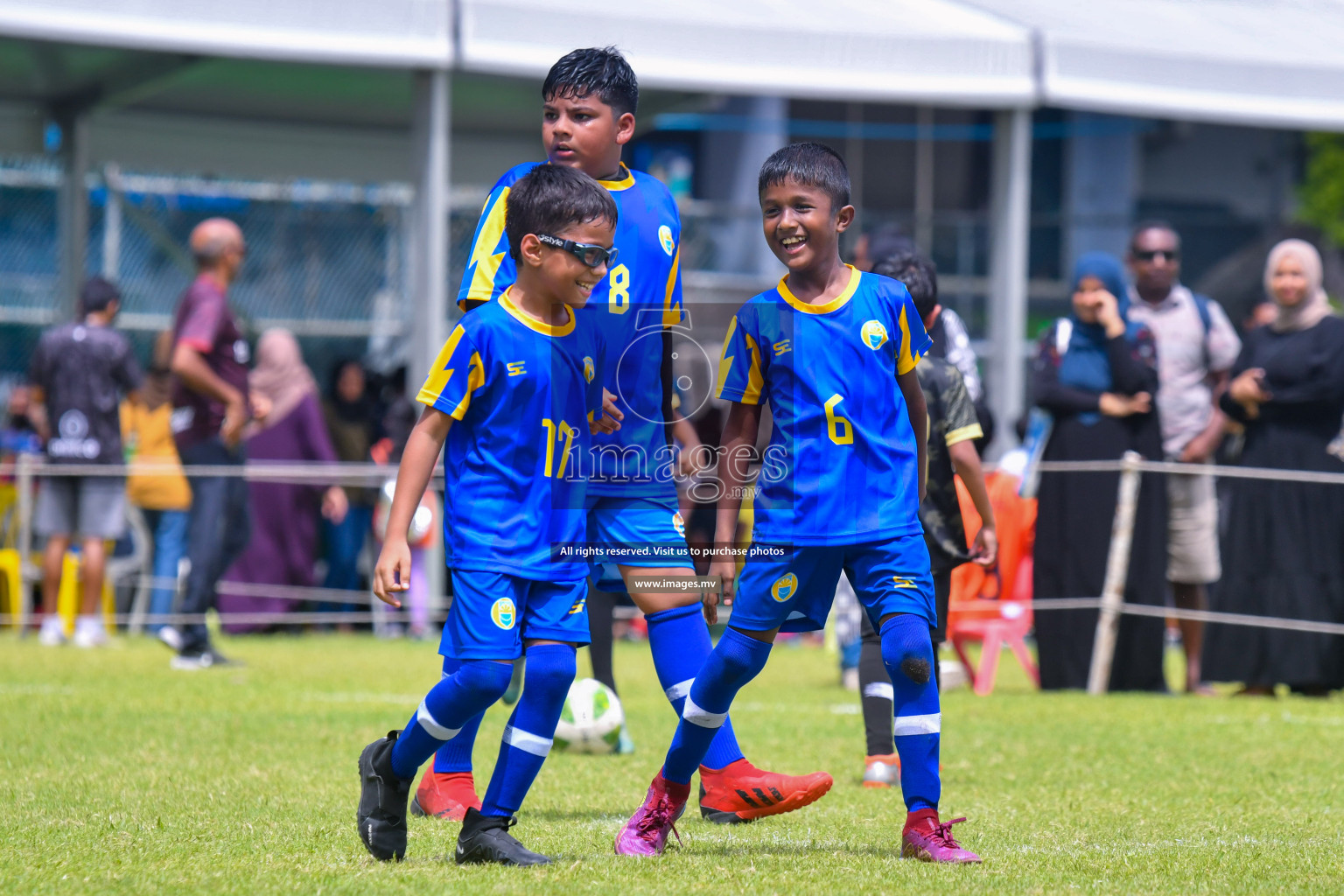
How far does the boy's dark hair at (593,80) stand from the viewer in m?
5.06

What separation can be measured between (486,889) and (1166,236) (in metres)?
7.10

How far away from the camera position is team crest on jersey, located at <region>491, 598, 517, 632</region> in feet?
13.5

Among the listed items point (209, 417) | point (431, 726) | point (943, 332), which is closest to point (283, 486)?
point (209, 417)

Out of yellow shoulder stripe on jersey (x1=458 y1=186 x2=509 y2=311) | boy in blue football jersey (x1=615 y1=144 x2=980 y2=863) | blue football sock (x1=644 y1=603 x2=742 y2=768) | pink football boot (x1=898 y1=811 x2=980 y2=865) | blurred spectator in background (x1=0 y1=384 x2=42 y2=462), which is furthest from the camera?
blurred spectator in background (x1=0 y1=384 x2=42 y2=462)

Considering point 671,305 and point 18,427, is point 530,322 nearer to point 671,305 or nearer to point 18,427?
point 671,305

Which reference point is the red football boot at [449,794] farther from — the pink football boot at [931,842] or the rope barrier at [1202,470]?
the rope barrier at [1202,470]

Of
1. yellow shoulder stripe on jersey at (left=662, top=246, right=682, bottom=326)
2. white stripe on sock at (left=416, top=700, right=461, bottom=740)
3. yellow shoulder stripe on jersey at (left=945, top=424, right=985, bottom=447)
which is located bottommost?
white stripe on sock at (left=416, top=700, right=461, bottom=740)

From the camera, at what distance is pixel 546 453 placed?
4230 mm

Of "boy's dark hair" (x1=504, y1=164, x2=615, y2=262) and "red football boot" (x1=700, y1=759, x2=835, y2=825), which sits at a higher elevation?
"boy's dark hair" (x1=504, y1=164, x2=615, y2=262)

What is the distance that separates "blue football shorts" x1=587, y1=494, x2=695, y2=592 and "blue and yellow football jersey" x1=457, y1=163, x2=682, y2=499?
4 cm

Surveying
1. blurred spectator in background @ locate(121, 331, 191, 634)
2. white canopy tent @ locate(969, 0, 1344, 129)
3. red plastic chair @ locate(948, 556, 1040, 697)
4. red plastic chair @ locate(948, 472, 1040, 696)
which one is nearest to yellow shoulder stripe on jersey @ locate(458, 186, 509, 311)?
red plastic chair @ locate(948, 472, 1040, 696)

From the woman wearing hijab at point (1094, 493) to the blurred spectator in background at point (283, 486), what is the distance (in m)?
5.42

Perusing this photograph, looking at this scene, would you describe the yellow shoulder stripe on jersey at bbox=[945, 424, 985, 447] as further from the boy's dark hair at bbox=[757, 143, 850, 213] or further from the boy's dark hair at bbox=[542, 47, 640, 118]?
the boy's dark hair at bbox=[542, 47, 640, 118]

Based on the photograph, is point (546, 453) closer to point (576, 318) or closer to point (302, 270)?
point (576, 318)
